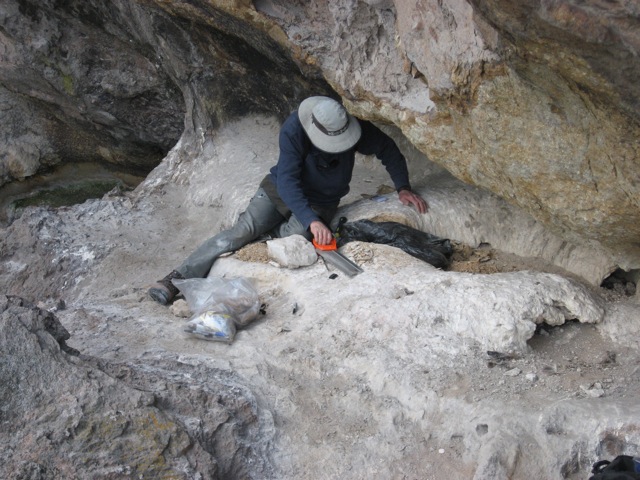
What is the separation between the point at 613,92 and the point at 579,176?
0.80 meters

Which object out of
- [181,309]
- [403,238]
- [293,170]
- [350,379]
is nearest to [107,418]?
[350,379]

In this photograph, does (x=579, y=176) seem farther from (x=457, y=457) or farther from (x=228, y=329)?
(x=228, y=329)

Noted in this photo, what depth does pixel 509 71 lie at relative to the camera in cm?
304

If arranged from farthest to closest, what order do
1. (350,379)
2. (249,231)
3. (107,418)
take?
(249,231), (350,379), (107,418)

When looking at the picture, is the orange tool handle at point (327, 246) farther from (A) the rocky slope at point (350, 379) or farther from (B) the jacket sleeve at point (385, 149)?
(B) the jacket sleeve at point (385, 149)

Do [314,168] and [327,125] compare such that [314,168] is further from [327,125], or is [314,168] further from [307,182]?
[327,125]

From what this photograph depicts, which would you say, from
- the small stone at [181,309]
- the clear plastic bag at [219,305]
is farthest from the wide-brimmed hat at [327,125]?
the small stone at [181,309]

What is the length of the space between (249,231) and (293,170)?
57 centimetres

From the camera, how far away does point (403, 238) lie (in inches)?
173

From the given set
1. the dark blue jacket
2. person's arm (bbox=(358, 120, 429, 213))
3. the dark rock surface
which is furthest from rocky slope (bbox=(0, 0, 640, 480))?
the dark blue jacket

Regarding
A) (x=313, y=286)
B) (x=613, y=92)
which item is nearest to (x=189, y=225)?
(x=313, y=286)

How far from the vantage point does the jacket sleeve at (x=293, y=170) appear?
14.3 feet

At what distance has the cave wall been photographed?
101 inches

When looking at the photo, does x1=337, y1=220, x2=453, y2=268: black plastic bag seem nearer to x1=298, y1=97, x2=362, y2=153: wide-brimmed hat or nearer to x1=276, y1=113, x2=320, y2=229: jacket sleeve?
x1=276, y1=113, x2=320, y2=229: jacket sleeve
